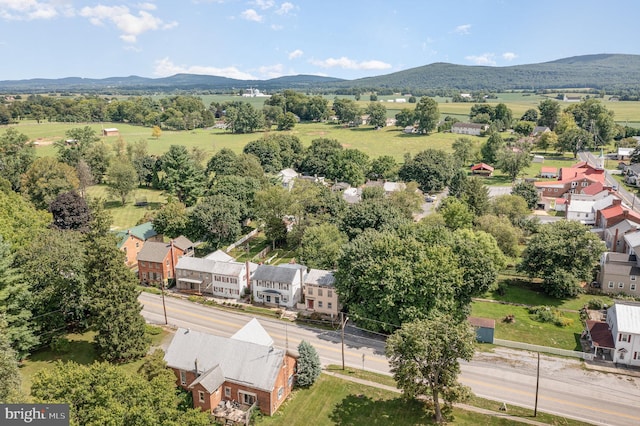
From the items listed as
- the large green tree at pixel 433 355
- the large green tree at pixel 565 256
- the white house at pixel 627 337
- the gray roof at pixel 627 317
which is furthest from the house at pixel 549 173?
the large green tree at pixel 433 355

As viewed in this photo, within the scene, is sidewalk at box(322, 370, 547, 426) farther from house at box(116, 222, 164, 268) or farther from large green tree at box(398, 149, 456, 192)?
large green tree at box(398, 149, 456, 192)

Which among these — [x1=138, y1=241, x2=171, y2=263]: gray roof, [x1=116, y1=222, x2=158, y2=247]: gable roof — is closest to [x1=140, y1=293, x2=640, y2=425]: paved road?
[x1=138, y1=241, x2=171, y2=263]: gray roof

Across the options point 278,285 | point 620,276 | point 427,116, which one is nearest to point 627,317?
point 620,276

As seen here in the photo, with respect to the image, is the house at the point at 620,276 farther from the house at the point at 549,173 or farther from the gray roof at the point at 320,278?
the house at the point at 549,173

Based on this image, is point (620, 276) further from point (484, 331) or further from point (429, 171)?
point (429, 171)

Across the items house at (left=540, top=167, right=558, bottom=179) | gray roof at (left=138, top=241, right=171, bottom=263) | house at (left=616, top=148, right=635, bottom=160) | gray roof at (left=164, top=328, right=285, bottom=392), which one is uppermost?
house at (left=616, top=148, right=635, bottom=160)

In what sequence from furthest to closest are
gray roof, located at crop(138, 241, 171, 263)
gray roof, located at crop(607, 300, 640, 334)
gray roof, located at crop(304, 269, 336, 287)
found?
gray roof, located at crop(138, 241, 171, 263)
gray roof, located at crop(304, 269, 336, 287)
gray roof, located at crop(607, 300, 640, 334)
